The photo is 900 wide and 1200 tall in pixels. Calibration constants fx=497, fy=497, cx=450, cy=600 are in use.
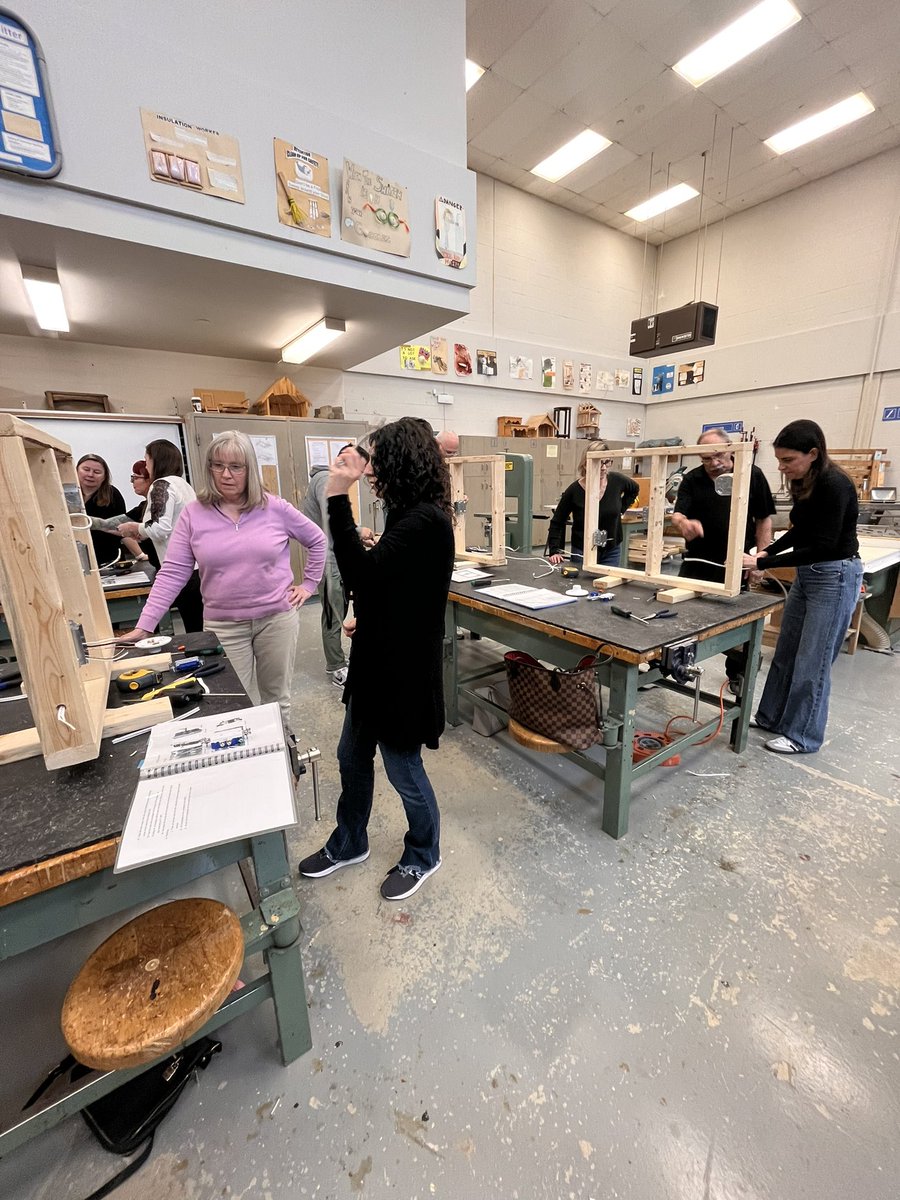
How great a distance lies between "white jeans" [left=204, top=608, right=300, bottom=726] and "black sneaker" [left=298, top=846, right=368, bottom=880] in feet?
Result: 1.62

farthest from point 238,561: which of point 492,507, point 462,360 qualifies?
point 462,360

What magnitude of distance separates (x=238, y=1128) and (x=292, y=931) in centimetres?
43

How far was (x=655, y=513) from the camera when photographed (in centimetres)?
228

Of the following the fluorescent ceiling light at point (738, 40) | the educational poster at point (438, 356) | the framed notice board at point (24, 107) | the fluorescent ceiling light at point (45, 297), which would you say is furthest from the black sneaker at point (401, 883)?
the fluorescent ceiling light at point (738, 40)

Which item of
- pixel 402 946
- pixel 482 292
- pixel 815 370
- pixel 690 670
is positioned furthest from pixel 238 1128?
pixel 815 370

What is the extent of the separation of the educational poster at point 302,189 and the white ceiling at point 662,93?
8.60 feet

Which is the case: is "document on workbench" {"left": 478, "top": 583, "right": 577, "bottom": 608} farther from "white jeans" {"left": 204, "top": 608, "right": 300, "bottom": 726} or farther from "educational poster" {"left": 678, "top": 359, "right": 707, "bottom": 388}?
"educational poster" {"left": 678, "top": 359, "right": 707, "bottom": 388}

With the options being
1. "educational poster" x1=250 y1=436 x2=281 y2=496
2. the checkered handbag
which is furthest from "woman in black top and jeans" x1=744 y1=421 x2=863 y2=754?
"educational poster" x1=250 y1=436 x2=281 y2=496

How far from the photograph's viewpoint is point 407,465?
1304mm

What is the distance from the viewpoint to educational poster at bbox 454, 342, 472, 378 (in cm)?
612

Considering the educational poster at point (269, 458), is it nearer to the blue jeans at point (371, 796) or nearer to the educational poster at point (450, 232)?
the educational poster at point (450, 232)

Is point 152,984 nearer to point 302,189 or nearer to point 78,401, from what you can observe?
point 302,189

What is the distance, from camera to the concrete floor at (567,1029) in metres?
1.01

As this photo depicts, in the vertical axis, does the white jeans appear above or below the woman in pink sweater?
below
